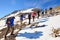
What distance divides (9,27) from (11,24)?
0.32 metres

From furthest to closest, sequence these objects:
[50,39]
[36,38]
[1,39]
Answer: [1,39] → [36,38] → [50,39]

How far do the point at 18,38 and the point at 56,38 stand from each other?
3.27 metres

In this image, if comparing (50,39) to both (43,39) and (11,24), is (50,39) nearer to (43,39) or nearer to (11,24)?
(43,39)

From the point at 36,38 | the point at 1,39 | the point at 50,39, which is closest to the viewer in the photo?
the point at 50,39

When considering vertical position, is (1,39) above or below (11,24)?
below

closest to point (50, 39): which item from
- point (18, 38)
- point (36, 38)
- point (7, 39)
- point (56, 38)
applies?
point (56, 38)

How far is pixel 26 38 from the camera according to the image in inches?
613

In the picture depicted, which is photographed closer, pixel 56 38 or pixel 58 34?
pixel 56 38

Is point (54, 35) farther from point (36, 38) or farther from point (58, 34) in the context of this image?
point (36, 38)

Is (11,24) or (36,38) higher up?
(11,24)

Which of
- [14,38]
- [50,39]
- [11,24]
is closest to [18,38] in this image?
[14,38]

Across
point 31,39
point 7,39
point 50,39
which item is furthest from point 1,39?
point 50,39

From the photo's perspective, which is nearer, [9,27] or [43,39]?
[43,39]

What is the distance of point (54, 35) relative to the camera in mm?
15398
